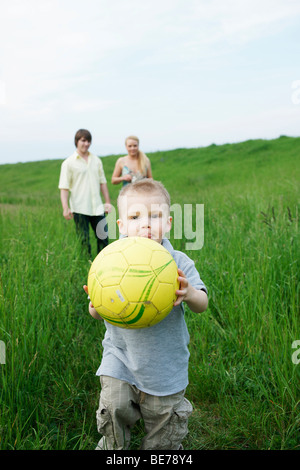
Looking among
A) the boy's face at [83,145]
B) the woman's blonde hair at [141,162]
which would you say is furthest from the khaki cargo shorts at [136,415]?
the woman's blonde hair at [141,162]

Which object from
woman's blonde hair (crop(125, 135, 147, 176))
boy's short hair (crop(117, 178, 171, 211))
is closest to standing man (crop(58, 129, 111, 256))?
woman's blonde hair (crop(125, 135, 147, 176))

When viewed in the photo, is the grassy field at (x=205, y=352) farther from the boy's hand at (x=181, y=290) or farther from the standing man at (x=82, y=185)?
the standing man at (x=82, y=185)

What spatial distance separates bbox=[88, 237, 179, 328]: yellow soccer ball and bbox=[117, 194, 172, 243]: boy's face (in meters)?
0.19

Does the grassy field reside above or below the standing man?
below

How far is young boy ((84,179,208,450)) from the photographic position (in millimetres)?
1887

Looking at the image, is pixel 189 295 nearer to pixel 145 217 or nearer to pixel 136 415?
pixel 145 217

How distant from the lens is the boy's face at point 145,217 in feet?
6.15

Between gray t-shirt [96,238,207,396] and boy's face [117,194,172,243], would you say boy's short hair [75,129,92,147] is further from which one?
gray t-shirt [96,238,207,396]

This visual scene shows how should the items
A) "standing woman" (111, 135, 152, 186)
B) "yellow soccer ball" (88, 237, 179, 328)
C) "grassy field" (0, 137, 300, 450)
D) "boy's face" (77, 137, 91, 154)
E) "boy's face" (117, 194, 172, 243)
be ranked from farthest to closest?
"standing woman" (111, 135, 152, 186), "boy's face" (77, 137, 91, 154), "grassy field" (0, 137, 300, 450), "boy's face" (117, 194, 172, 243), "yellow soccer ball" (88, 237, 179, 328)

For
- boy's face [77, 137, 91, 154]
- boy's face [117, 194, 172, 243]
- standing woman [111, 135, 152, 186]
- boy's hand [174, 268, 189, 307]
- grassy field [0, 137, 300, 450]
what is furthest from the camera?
standing woman [111, 135, 152, 186]

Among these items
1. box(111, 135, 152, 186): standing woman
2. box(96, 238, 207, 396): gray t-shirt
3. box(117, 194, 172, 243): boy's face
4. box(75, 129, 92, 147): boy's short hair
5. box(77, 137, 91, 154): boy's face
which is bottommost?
box(96, 238, 207, 396): gray t-shirt

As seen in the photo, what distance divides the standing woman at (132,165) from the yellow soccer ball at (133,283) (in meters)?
4.40

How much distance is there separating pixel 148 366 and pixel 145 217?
757mm

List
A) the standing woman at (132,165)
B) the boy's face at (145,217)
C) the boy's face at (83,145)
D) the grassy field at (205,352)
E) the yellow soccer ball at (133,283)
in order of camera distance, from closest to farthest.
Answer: the yellow soccer ball at (133,283) < the boy's face at (145,217) < the grassy field at (205,352) < the boy's face at (83,145) < the standing woman at (132,165)
